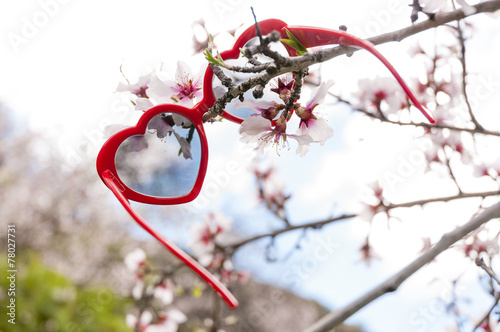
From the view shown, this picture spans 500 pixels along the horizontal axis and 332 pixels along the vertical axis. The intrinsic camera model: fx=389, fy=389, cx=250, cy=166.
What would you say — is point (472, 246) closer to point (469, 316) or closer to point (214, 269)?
point (469, 316)

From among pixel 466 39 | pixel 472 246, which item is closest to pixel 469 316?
pixel 472 246

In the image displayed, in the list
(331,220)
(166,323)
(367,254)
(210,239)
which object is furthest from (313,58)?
(166,323)

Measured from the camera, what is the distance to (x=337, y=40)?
1.72 feet

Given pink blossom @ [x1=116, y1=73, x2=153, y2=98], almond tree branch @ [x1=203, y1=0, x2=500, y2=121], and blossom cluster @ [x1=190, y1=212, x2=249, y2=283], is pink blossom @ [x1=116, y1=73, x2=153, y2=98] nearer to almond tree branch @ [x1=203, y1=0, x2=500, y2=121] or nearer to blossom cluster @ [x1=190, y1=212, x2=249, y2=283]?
almond tree branch @ [x1=203, y1=0, x2=500, y2=121]

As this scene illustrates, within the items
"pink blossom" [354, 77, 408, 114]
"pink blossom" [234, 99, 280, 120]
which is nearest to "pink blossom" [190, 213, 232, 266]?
"pink blossom" [354, 77, 408, 114]

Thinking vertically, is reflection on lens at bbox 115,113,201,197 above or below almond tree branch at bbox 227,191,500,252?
above

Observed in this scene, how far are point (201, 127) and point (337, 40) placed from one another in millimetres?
237

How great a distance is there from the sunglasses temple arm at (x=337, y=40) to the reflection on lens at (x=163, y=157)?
212 mm

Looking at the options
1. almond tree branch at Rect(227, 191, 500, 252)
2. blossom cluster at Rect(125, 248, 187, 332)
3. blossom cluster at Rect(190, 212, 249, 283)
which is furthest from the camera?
blossom cluster at Rect(125, 248, 187, 332)

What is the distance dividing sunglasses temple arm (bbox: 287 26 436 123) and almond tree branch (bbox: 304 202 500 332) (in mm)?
203

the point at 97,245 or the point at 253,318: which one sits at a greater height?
the point at 97,245

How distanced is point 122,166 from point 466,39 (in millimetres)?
840

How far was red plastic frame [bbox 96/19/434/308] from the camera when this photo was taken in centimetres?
51

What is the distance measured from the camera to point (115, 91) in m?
0.69
